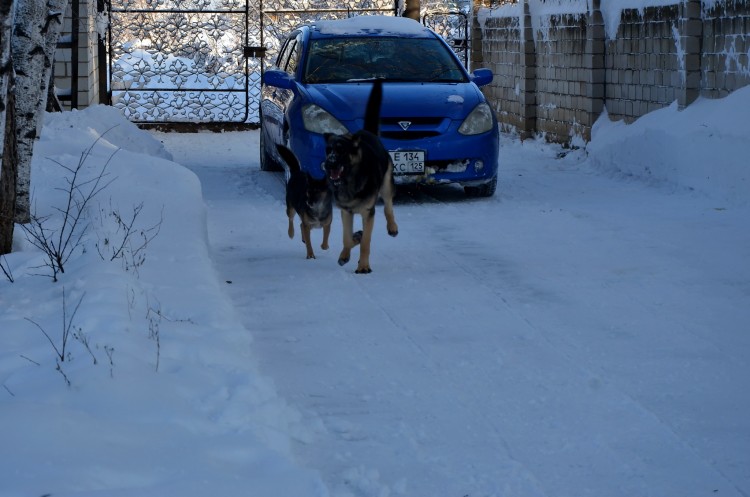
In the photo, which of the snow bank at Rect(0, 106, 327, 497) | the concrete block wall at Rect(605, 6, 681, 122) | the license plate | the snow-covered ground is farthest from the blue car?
the snow bank at Rect(0, 106, 327, 497)

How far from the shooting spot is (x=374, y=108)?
973cm

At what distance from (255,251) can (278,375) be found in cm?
363

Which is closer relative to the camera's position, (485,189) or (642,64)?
(485,189)

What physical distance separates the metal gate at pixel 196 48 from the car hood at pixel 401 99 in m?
9.15

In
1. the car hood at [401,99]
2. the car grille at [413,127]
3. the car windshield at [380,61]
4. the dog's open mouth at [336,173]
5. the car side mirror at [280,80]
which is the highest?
the car windshield at [380,61]

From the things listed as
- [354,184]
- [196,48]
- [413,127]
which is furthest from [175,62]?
[354,184]

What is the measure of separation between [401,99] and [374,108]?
228cm

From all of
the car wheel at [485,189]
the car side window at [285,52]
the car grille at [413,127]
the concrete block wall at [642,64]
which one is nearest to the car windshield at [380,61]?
the car side window at [285,52]

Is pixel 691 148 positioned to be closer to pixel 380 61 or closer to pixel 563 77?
pixel 380 61

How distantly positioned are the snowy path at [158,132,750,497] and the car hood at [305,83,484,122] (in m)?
1.02

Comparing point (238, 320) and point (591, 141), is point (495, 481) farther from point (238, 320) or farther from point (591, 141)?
point (591, 141)

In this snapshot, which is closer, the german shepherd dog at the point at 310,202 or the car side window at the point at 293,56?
the german shepherd dog at the point at 310,202

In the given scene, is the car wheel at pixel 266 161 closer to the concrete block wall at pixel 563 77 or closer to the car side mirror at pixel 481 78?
the car side mirror at pixel 481 78

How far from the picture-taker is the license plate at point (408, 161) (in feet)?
38.4
